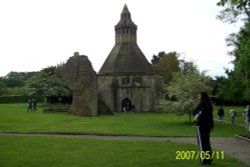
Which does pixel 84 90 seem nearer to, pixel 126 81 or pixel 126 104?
pixel 126 81

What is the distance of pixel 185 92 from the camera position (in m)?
35.3

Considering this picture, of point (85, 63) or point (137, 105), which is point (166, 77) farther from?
point (85, 63)

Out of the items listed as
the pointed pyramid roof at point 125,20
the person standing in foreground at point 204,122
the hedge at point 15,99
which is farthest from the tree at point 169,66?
the person standing in foreground at point 204,122

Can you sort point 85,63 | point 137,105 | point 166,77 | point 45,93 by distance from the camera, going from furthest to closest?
point 166,77, point 137,105, point 45,93, point 85,63

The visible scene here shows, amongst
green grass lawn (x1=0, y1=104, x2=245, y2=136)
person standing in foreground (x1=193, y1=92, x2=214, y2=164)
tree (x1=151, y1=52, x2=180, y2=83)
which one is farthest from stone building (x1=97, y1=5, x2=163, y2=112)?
person standing in foreground (x1=193, y1=92, x2=214, y2=164)

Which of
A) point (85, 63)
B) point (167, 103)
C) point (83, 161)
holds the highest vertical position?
point (85, 63)

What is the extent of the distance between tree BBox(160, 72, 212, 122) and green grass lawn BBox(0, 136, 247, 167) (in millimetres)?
16403

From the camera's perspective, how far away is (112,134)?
24234 millimetres

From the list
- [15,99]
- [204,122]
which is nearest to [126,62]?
[15,99]

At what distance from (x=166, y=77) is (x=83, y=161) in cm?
6736

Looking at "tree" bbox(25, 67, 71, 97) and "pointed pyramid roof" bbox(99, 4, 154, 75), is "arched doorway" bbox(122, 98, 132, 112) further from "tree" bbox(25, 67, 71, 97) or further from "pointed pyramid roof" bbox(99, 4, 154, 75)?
"tree" bbox(25, 67, 71, 97)

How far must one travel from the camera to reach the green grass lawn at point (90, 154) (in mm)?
12805

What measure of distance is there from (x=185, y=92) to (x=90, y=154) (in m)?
21.4

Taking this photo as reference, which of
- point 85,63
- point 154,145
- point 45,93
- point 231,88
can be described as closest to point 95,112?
point 85,63
